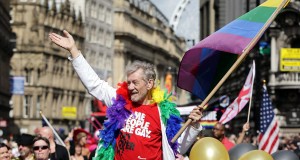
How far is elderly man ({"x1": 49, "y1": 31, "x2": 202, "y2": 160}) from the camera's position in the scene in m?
9.78

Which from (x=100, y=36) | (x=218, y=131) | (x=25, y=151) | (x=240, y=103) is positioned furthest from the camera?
(x=100, y=36)

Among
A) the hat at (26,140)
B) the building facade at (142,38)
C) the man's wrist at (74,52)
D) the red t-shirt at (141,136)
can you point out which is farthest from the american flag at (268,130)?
the building facade at (142,38)

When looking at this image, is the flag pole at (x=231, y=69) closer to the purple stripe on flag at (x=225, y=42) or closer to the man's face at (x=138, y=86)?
the purple stripe on flag at (x=225, y=42)

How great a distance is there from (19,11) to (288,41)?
51305 mm

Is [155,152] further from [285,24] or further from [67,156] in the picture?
[285,24]

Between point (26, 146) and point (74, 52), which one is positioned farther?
point (26, 146)

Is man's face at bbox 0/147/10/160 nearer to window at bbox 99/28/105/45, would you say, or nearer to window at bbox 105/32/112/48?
Result: window at bbox 99/28/105/45

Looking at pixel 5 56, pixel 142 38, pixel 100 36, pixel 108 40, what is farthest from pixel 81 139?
pixel 142 38

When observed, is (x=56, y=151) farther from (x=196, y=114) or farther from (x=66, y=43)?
(x=196, y=114)

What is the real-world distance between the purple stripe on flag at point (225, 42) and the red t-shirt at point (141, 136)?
1.18 metres

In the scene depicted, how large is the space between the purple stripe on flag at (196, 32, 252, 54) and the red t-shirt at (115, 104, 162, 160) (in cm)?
118

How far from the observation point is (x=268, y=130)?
860 inches

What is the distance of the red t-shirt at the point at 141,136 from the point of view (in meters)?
9.84

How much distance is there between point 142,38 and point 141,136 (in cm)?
13542
